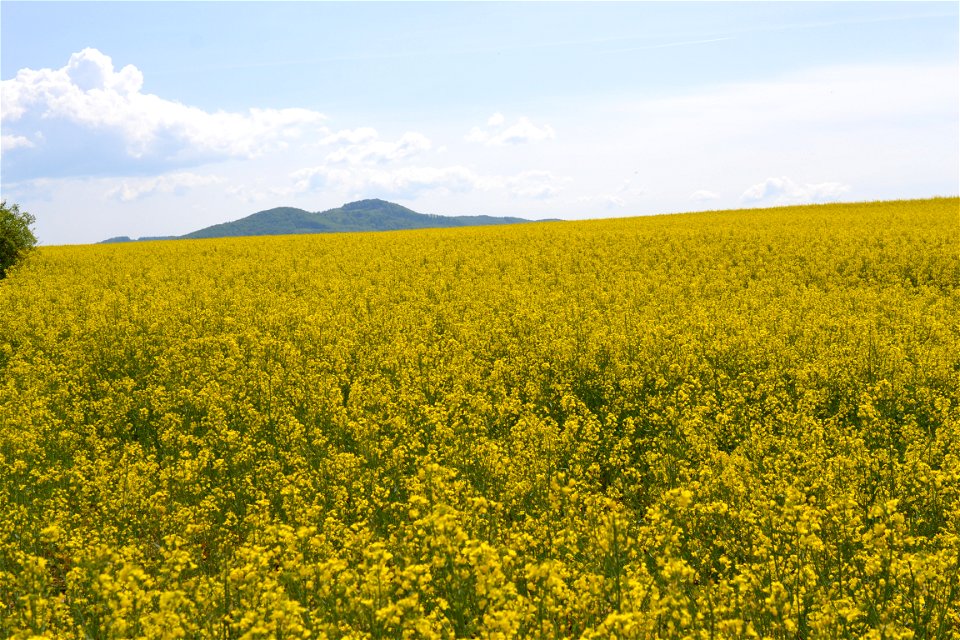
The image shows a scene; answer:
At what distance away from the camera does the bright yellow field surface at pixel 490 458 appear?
199 inches

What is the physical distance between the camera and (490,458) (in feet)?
26.2

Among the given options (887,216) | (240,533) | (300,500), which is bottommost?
(240,533)

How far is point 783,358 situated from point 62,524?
1136 cm

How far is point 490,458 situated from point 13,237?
35.8 metres

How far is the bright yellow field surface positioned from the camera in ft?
16.5

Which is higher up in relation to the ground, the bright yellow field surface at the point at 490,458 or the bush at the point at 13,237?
the bush at the point at 13,237

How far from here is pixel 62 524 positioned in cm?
739

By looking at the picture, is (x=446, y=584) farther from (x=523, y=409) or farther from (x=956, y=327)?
(x=956, y=327)

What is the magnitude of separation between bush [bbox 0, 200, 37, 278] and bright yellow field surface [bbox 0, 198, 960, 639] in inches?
577

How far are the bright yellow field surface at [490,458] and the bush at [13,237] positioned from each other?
48.1 ft

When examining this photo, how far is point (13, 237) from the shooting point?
34.0 m

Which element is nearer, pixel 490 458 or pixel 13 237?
pixel 490 458

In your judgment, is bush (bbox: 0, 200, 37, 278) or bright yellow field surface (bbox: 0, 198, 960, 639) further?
bush (bbox: 0, 200, 37, 278)

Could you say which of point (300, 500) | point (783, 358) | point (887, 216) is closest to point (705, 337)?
point (783, 358)
